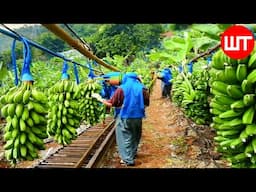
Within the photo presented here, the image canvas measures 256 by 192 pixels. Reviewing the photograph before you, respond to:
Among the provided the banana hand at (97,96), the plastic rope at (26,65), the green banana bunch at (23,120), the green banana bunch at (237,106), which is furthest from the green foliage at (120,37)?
the green banana bunch at (237,106)

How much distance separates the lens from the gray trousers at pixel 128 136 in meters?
3.82

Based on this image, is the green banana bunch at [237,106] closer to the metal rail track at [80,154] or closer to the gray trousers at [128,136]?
the metal rail track at [80,154]

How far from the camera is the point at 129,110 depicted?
371cm

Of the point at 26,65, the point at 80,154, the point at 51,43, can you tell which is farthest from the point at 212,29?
the point at 80,154

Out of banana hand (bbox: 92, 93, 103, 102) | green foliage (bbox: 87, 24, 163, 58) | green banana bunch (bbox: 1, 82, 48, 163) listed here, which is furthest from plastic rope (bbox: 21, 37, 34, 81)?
banana hand (bbox: 92, 93, 103, 102)

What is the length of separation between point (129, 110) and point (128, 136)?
0.93ft

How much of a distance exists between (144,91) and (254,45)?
90.1 inches

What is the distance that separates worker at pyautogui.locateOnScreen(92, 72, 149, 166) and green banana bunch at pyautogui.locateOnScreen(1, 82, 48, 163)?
1.58m

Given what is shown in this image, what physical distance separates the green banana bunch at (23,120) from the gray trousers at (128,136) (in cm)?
195

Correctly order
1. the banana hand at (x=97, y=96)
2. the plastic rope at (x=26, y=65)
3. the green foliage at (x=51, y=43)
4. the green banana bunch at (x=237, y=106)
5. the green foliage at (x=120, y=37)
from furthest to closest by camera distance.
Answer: the banana hand at (x=97, y=96)
the green foliage at (x=51, y=43)
the green foliage at (x=120, y=37)
the plastic rope at (x=26, y=65)
the green banana bunch at (x=237, y=106)

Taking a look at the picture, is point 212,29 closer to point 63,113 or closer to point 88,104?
point 63,113

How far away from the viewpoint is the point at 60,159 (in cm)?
388
